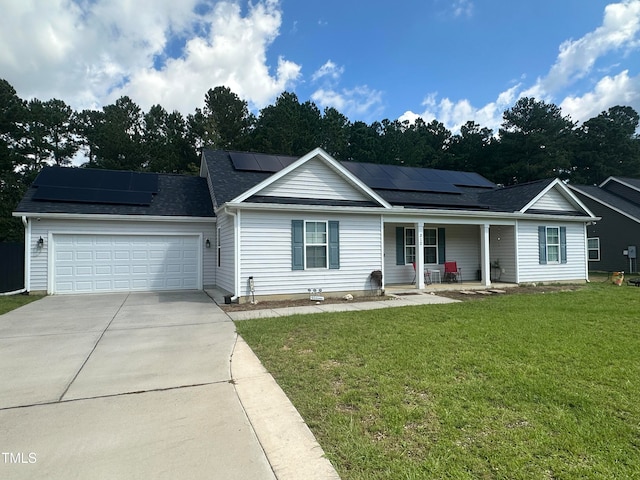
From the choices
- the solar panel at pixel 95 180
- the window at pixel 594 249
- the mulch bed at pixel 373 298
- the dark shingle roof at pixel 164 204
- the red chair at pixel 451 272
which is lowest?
the mulch bed at pixel 373 298

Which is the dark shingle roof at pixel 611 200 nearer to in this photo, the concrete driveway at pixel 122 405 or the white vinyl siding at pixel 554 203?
the white vinyl siding at pixel 554 203

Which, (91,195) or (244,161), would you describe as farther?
(244,161)

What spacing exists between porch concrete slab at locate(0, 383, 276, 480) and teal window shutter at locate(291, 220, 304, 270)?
22.2 ft

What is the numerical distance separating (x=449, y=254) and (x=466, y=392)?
1178 centimetres

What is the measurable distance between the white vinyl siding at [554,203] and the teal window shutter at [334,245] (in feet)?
29.2

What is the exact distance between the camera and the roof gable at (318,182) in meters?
11.1

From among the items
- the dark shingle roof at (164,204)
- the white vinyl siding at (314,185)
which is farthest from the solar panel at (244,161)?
the white vinyl siding at (314,185)

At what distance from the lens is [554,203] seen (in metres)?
14.9

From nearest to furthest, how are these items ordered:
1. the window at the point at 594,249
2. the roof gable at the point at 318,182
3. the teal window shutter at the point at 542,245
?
the roof gable at the point at 318,182 < the teal window shutter at the point at 542,245 < the window at the point at 594,249

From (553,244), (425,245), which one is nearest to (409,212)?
(425,245)

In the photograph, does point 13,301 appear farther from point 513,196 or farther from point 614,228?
point 614,228

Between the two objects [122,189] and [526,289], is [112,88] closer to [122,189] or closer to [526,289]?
[122,189]

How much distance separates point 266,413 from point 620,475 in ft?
8.99

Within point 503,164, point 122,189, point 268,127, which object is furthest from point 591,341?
point 503,164
